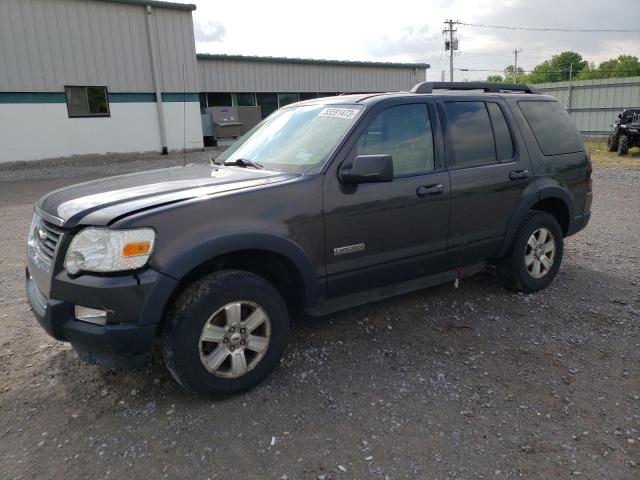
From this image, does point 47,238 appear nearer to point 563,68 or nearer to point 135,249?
point 135,249

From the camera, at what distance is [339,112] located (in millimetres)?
3775

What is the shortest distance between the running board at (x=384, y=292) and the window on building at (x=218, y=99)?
2359cm

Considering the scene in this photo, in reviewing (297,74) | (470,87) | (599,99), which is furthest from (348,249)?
(599,99)

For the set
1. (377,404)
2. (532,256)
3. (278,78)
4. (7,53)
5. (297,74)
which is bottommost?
(377,404)

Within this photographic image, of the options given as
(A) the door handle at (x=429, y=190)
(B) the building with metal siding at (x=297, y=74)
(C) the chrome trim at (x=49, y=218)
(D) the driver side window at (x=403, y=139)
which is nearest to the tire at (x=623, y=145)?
(B) the building with metal siding at (x=297, y=74)

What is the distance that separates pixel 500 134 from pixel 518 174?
1.26 ft

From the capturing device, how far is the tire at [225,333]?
2881 mm

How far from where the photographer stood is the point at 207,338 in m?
2.96

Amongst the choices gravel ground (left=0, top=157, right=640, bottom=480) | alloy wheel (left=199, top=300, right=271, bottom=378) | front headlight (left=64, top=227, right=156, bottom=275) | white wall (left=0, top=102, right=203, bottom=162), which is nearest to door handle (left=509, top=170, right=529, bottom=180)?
gravel ground (left=0, top=157, right=640, bottom=480)

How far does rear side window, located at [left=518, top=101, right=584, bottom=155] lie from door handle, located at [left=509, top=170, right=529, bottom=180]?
0.39m

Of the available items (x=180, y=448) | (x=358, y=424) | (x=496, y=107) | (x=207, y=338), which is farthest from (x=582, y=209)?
(x=180, y=448)

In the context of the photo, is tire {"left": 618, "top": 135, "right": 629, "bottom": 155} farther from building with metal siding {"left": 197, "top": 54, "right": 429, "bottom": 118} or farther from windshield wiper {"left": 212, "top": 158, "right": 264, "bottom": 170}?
windshield wiper {"left": 212, "top": 158, "right": 264, "bottom": 170}

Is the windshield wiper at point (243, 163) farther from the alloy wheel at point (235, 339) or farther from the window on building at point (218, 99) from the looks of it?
the window on building at point (218, 99)

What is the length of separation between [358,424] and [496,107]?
3.05 m
